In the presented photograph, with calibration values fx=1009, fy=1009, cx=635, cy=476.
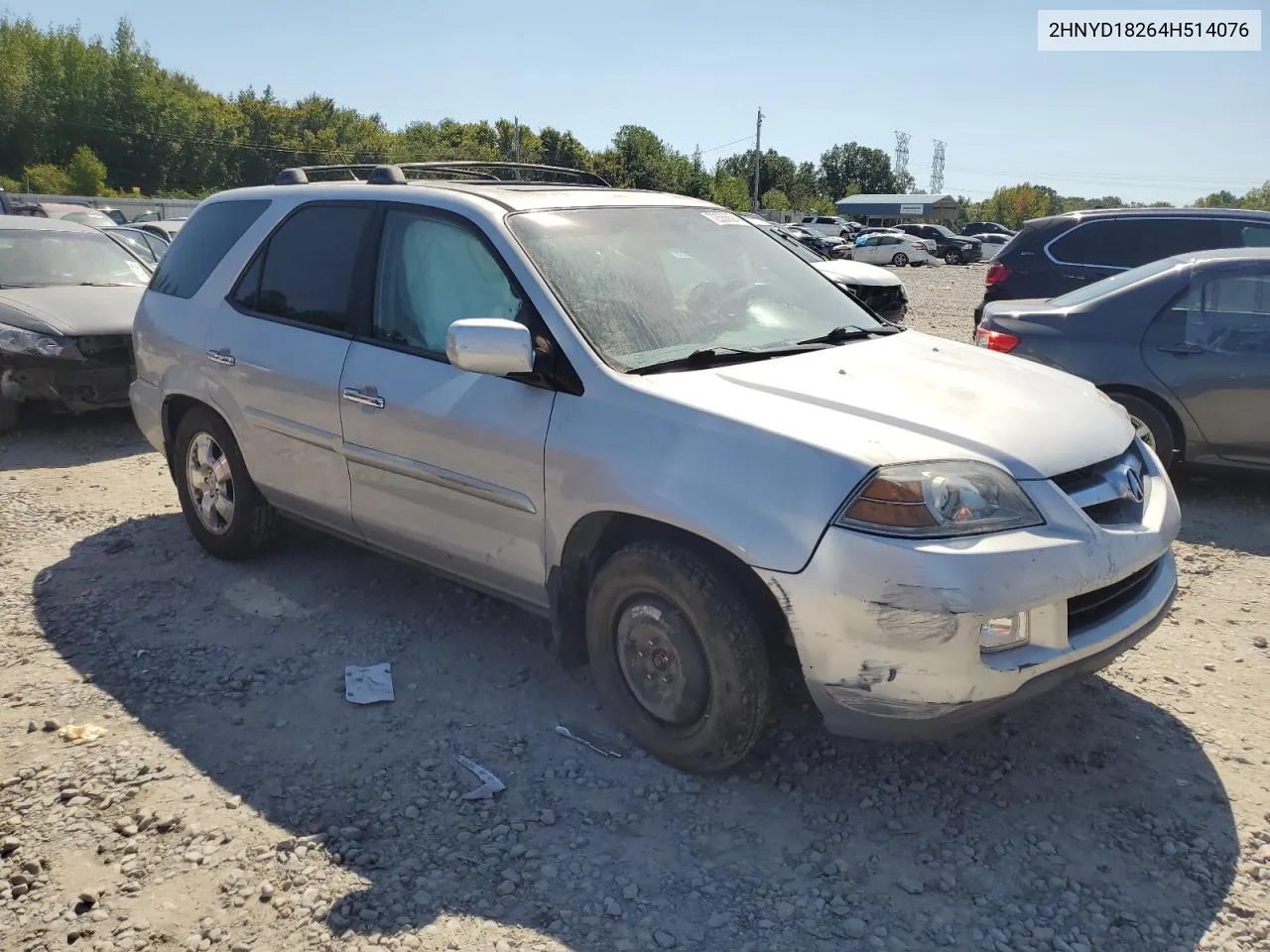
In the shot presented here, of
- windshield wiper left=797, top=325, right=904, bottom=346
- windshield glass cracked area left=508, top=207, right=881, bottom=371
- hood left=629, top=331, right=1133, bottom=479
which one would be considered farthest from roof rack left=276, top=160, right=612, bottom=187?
hood left=629, top=331, right=1133, bottom=479

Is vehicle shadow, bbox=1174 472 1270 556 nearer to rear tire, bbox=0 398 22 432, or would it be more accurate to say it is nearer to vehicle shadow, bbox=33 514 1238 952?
vehicle shadow, bbox=33 514 1238 952

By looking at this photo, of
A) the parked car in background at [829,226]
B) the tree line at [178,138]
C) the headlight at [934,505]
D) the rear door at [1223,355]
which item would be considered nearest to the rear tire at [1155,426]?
the rear door at [1223,355]

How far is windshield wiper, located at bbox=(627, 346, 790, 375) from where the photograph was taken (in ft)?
11.0

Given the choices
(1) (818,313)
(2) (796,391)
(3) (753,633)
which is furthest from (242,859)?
(1) (818,313)

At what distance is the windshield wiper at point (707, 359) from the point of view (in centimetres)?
336

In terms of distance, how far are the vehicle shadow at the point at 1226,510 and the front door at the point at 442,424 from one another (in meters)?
4.01

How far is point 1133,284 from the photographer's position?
6316mm

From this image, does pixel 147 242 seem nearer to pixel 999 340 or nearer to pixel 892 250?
pixel 999 340

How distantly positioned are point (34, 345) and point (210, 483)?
339 centimetres

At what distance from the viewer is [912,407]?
10.2 ft

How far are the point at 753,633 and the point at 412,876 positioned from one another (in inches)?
46.6

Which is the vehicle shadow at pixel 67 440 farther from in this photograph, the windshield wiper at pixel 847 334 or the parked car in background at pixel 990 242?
the parked car in background at pixel 990 242

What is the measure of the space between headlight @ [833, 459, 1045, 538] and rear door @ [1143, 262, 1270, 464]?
12.7 feet

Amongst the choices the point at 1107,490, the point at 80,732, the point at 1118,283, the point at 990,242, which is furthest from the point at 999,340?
the point at 990,242
